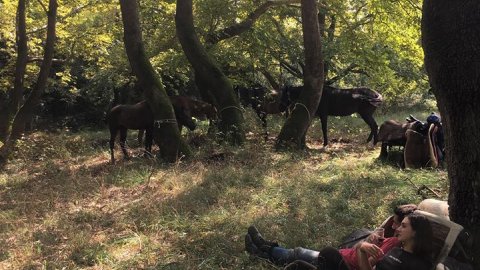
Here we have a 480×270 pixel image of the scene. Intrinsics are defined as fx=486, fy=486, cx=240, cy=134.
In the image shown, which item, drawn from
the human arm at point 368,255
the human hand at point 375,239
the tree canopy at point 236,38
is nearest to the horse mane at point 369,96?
the tree canopy at point 236,38

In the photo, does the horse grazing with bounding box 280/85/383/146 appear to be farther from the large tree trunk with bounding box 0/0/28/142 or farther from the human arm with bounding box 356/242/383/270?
the human arm with bounding box 356/242/383/270

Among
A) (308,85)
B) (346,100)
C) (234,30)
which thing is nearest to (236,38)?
(234,30)

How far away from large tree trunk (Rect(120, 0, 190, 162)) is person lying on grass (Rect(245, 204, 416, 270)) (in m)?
5.21

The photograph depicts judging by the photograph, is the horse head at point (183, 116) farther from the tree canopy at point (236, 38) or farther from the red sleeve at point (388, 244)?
the red sleeve at point (388, 244)

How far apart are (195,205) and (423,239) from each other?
3743 millimetres

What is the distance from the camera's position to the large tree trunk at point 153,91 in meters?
10.1

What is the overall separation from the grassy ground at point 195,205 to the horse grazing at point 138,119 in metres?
1.00

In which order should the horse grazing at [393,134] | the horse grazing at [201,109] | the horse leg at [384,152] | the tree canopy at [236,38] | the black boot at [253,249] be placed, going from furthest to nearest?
the tree canopy at [236,38]
the horse grazing at [201,109]
the horse leg at [384,152]
the horse grazing at [393,134]
the black boot at [253,249]

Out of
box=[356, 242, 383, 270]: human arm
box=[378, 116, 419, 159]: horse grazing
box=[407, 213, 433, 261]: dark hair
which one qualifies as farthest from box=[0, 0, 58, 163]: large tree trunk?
box=[407, 213, 433, 261]: dark hair

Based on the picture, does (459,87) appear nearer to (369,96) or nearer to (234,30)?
(369,96)

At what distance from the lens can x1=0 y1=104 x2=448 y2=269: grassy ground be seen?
203 inches

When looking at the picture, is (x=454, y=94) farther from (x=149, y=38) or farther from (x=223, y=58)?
(x=149, y=38)

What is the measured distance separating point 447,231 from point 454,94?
107cm

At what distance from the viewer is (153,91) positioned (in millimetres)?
10383
